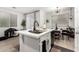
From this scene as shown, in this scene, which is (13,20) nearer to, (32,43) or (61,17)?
(32,43)

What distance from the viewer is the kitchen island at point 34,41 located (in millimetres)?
1200

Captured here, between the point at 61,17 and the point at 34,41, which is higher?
the point at 61,17

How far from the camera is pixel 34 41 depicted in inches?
47.4

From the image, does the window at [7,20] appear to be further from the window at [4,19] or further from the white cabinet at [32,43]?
the white cabinet at [32,43]

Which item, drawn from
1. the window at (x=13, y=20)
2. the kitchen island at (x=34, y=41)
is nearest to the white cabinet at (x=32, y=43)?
the kitchen island at (x=34, y=41)

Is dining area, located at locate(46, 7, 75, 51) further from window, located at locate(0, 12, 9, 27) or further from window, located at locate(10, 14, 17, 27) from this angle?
window, located at locate(0, 12, 9, 27)

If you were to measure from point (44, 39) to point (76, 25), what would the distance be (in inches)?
21.9

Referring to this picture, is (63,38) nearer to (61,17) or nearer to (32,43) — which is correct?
(61,17)

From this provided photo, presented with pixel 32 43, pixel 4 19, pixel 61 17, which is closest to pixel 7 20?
pixel 4 19

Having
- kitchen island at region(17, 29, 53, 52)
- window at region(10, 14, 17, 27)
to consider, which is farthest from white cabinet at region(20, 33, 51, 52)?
window at region(10, 14, 17, 27)

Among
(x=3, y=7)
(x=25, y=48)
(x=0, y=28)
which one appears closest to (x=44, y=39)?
(x=25, y=48)

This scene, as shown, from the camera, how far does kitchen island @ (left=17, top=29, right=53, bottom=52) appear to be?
1.20 m

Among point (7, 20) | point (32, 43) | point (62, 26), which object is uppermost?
point (7, 20)
